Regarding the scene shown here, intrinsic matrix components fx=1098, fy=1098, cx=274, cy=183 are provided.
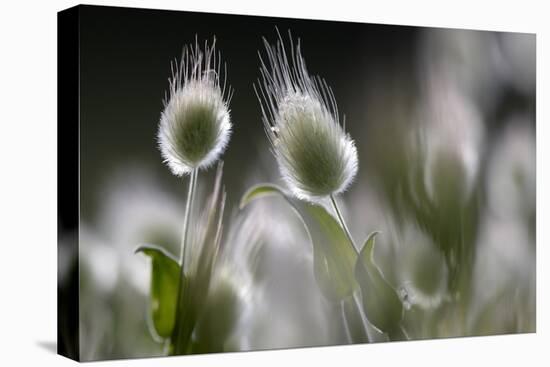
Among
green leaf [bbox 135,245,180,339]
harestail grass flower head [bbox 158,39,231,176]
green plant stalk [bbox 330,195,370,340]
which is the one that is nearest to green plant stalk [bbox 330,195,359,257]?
green plant stalk [bbox 330,195,370,340]

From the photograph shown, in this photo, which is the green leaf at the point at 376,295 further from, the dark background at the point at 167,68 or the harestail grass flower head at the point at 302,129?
the dark background at the point at 167,68

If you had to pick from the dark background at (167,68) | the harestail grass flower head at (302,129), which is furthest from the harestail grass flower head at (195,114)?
the harestail grass flower head at (302,129)

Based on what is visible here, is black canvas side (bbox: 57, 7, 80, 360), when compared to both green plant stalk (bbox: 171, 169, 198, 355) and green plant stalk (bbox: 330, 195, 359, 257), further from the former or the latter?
green plant stalk (bbox: 330, 195, 359, 257)

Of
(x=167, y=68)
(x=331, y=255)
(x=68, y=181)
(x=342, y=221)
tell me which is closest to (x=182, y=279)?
(x=68, y=181)

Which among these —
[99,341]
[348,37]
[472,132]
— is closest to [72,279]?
[99,341]

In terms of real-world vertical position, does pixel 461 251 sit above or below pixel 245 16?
below

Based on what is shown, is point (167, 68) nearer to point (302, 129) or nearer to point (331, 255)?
point (302, 129)

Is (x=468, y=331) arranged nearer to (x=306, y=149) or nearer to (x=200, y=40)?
(x=306, y=149)

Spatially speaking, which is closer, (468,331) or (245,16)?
(245,16)
